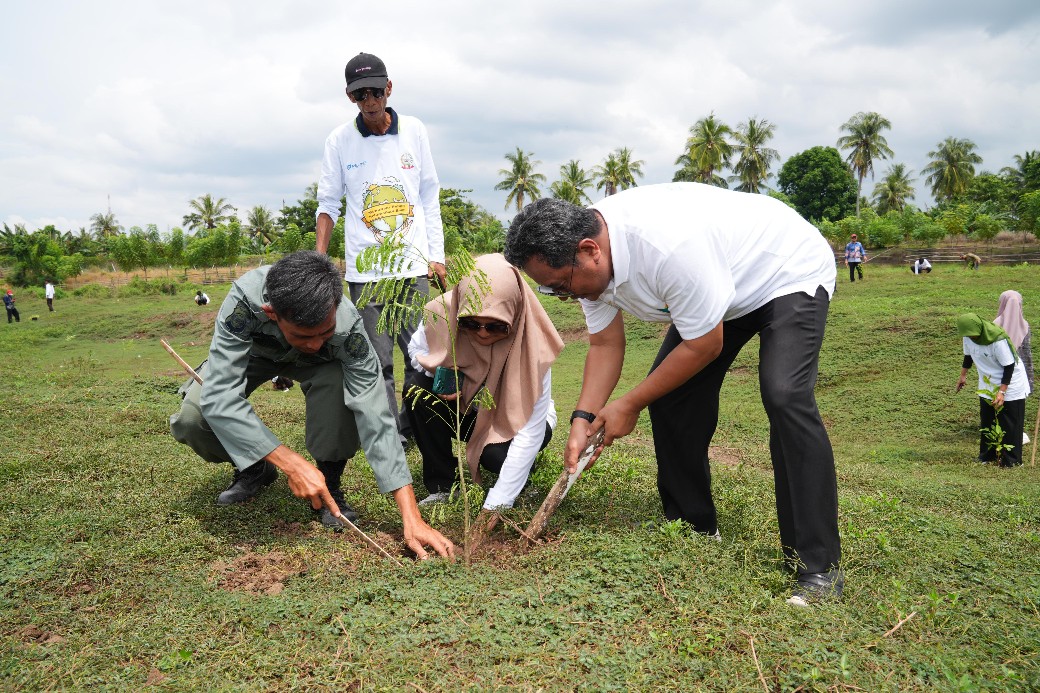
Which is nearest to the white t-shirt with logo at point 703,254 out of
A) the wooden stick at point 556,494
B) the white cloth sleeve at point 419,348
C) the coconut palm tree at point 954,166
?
the wooden stick at point 556,494

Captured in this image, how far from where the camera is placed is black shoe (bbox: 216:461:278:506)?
3.89 metres

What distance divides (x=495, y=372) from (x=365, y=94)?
198cm

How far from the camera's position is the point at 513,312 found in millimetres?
3594

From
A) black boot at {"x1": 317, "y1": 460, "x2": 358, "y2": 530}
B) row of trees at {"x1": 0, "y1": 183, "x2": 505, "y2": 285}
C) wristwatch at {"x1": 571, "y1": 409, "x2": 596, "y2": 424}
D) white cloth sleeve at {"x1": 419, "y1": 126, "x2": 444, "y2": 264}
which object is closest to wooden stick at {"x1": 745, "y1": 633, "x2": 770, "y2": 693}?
wristwatch at {"x1": 571, "y1": 409, "x2": 596, "y2": 424}

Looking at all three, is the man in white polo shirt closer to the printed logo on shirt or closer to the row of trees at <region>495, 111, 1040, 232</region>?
the printed logo on shirt

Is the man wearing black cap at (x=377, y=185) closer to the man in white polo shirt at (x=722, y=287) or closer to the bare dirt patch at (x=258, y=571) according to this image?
the bare dirt patch at (x=258, y=571)

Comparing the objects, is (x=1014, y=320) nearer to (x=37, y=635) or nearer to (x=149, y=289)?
(x=37, y=635)

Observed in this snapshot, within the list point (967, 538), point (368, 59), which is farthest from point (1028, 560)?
point (368, 59)

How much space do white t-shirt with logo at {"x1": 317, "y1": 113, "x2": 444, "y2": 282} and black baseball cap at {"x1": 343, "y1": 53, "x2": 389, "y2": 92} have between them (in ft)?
1.14

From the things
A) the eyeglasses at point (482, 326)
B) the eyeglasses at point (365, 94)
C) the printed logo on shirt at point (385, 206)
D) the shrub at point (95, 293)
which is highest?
the eyeglasses at point (365, 94)

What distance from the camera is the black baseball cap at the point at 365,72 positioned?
4.34 meters

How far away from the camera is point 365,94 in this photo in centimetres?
441

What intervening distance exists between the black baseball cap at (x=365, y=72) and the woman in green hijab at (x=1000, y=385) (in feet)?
18.9

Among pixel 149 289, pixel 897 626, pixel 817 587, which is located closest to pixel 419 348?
pixel 817 587
